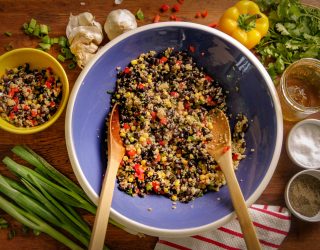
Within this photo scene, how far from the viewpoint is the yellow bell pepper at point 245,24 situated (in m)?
1.82

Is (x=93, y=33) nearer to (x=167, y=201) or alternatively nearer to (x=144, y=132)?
(x=144, y=132)

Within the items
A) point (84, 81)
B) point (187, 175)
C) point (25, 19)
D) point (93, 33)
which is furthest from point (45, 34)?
point (187, 175)

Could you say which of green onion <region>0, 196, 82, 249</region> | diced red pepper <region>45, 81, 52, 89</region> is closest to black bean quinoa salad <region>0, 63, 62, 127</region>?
diced red pepper <region>45, 81, 52, 89</region>

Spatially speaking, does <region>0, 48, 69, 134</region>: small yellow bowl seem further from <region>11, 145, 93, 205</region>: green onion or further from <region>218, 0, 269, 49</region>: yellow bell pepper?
<region>218, 0, 269, 49</region>: yellow bell pepper

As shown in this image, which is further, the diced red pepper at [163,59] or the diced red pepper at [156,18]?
the diced red pepper at [156,18]

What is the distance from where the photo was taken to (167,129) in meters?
1.70

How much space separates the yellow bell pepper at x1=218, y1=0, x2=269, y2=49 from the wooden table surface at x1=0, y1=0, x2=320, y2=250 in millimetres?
→ 113

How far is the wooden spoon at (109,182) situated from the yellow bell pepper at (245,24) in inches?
24.3

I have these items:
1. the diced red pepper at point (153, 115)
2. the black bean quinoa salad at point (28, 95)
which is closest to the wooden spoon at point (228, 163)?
the diced red pepper at point (153, 115)

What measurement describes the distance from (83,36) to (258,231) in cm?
115

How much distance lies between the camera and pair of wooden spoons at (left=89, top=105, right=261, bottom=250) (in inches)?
57.5

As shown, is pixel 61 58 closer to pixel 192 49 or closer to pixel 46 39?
pixel 46 39

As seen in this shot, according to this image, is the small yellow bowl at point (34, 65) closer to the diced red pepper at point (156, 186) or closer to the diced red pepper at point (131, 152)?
the diced red pepper at point (131, 152)

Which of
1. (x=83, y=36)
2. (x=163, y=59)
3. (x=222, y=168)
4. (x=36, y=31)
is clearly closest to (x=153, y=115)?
(x=163, y=59)
